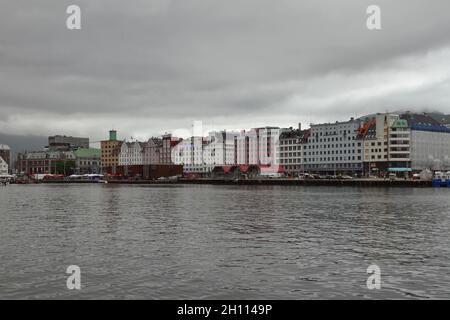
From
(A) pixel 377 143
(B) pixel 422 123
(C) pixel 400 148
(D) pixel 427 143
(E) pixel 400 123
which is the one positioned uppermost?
(B) pixel 422 123

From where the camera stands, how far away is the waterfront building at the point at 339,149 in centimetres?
18525

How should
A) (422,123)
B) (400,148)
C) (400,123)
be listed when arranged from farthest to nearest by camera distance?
(422,123) < (400,123) < (400,148)

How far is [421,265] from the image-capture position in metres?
23.9

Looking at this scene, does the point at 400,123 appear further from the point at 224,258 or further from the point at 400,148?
the point at 224,258

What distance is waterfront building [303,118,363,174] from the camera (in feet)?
608

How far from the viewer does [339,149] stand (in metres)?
192

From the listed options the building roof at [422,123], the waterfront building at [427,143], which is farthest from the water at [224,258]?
the building roof at [422,123]

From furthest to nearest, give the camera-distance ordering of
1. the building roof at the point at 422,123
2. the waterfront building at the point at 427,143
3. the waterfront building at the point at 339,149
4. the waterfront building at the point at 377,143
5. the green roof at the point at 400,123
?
the waterfront building at the point at 339,149 → the building roof at the point at 422,123 → the waterfront building at the point at 377,143 → the waterfront building at the point at 427,143 → the green roof at the point at 400,123

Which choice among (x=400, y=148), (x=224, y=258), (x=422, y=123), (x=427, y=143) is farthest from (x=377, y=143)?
(x=224, y=258)

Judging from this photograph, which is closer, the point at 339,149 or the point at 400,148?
the point at 400,148

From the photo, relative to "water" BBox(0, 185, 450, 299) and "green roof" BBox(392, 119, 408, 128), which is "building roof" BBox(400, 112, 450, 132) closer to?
"green roof" BBox(392, 119, 408, 128)

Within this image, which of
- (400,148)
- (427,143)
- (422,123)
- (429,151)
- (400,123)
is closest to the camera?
(400,148)

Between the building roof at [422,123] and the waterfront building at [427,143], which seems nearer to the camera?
the waterfront building at [427,143]

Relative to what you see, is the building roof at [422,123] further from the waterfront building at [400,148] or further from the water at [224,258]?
the water at [224,258]
